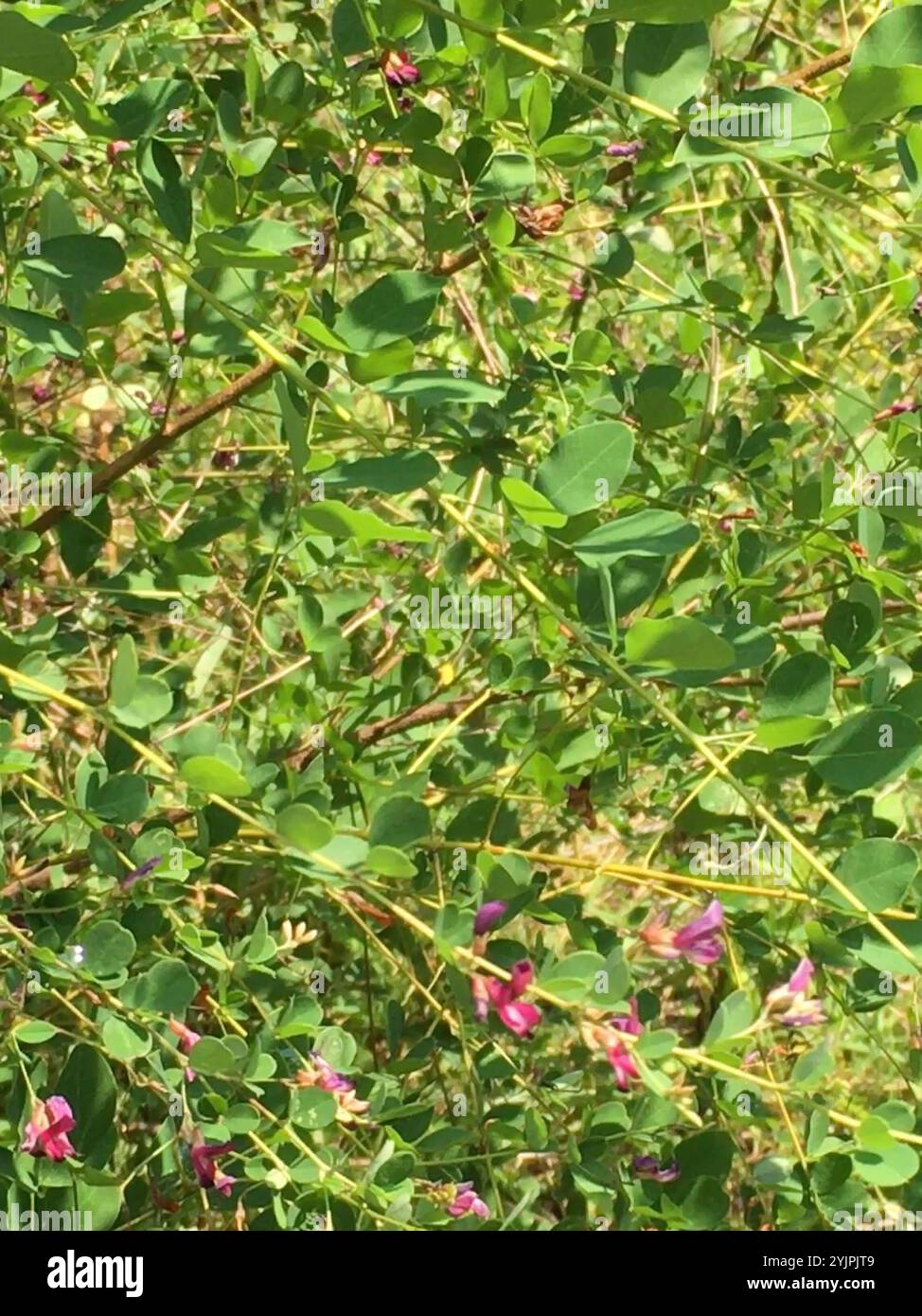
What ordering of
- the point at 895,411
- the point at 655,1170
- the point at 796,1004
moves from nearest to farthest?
the point at 796,1004
the point at 655,1170
the point at 895,411

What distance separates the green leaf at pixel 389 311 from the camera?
2.44 ft

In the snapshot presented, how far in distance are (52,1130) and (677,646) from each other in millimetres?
451

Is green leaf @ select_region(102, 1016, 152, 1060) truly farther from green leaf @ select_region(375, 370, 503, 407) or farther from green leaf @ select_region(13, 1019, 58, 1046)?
green leaf @ select_region(375, 370, 503, 407)

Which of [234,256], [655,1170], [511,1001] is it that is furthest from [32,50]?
[655,1170]

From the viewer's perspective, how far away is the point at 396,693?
4.08 feet

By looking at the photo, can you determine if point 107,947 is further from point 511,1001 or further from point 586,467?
point 586,467

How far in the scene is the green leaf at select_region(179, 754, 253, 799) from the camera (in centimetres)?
79

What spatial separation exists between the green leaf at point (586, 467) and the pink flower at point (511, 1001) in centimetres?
27

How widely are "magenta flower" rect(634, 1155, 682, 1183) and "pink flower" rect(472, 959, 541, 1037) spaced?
0.22 meters

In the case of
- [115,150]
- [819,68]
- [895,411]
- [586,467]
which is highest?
A: [819,68]

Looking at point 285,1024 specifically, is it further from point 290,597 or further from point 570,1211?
point 570,1211

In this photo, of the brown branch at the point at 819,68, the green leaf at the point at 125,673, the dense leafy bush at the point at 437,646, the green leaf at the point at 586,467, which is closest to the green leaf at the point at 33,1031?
the dense leafy bush at the point at 437,646

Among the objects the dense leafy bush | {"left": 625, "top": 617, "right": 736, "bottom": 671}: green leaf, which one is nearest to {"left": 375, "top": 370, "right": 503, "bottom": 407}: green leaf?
the dense leafy bush

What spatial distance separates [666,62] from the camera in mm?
732
